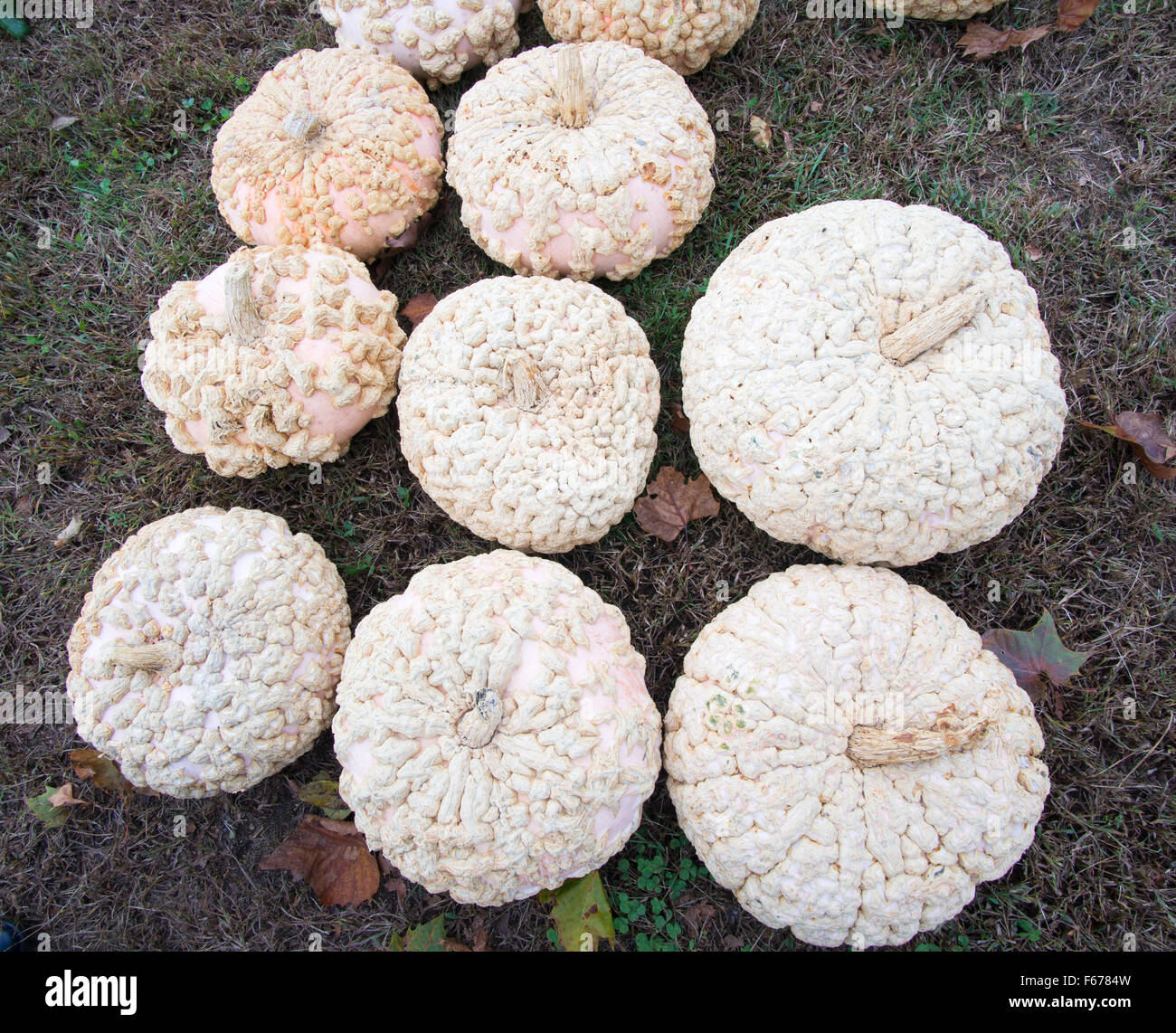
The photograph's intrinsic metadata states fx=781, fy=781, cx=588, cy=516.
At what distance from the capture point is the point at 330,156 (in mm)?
2609

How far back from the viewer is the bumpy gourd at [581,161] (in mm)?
2484

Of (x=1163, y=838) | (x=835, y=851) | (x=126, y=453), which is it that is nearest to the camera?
(x=835, y=851)

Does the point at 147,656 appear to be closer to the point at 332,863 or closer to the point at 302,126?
the point at 332,863

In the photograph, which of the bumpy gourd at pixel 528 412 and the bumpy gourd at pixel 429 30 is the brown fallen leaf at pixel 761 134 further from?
the bumpy gourd at pixel 528 412

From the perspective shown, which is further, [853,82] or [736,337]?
[853,82]

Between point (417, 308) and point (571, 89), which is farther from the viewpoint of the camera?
point (417, 308)

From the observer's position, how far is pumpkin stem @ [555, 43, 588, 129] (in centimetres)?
244

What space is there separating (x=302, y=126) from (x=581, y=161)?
2.99ft

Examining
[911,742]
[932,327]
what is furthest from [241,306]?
[911,742]

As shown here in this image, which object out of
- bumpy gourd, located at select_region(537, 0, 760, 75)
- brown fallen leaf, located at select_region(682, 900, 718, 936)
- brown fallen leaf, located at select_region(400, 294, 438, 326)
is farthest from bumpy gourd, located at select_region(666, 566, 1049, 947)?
bumpy gourd, located at select_region(537, 0, 760, 75)

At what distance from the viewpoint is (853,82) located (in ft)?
10.4
